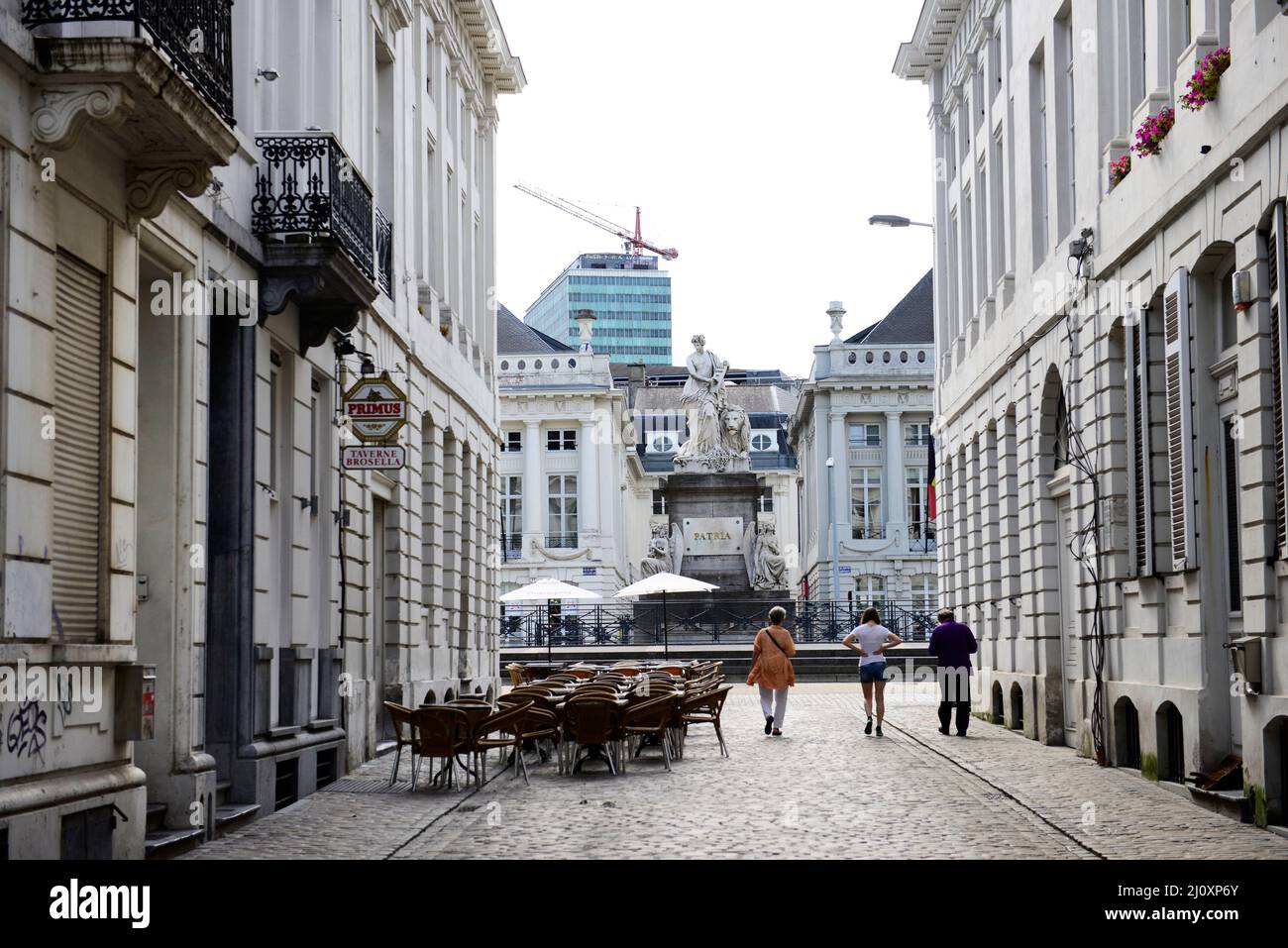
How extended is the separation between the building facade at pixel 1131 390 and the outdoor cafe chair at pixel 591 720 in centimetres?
549

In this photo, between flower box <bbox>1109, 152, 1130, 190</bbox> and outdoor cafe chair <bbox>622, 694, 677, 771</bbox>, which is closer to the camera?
outdoor cafe chair <bbox>622, 694, 677, 771</bbox>

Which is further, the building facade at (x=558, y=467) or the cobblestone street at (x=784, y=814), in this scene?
the building facade at (x=558, y=467)

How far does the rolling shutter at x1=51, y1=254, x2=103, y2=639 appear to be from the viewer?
462 inches

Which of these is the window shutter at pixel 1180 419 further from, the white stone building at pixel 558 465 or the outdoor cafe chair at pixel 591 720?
the white stone building at pixel 558 465

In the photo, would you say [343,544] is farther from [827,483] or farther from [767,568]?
[827,483]

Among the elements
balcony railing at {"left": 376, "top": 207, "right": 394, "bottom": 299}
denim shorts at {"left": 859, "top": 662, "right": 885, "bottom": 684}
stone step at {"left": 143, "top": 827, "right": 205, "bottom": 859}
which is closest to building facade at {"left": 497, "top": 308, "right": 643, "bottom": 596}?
denim shorts at {"left": 859, "top": 662, "right": 885, "bottom": 684}

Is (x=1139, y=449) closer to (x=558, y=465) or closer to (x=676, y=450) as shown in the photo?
(x=558, y=465)

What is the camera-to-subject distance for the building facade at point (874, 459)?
85.5 meters

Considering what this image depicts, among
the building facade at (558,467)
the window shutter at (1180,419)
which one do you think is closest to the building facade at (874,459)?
the building facade at (558,467)

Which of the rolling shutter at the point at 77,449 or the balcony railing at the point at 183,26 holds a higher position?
the balcony railing at the point at 183,26

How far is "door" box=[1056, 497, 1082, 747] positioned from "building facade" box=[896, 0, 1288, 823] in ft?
0.22

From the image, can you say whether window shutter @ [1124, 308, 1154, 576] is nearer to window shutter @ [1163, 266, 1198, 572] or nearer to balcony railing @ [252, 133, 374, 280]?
window shutter @ [1163, 266, 1198, 572]

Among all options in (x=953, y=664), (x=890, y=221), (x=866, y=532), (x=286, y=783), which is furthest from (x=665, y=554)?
(x=286, y=783)
